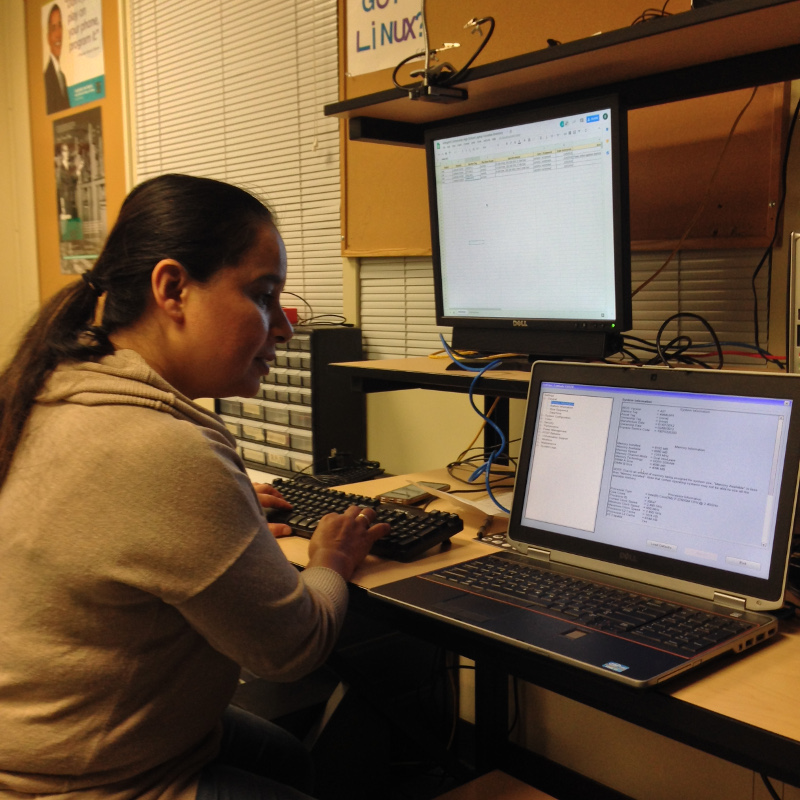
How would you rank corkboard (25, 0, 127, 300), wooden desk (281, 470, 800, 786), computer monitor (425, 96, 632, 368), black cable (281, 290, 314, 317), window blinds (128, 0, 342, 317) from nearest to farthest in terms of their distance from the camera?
wooden desk (281, 470, 800, 786) < computer monitor (425, 96, 632, 368) < window blinds (128, 0, 342, 317) < black cable (281, 290, 314, 317) < corkboard (25, 0, 127, 300)

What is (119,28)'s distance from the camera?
3336 mm

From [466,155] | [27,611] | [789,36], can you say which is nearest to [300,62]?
[466,155]

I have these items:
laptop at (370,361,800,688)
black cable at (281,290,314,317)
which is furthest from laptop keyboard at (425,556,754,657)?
black cable at (281,290,314,317)

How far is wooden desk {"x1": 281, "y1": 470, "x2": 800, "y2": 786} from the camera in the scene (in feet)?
2.39

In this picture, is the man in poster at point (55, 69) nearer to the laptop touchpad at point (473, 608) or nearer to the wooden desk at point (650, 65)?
the wooden desk at point (650, 65)

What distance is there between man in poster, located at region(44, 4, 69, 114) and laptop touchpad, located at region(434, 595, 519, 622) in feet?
11.3

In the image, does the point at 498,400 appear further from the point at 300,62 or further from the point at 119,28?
the point at 119,28

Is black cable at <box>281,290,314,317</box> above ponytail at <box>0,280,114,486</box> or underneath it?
above

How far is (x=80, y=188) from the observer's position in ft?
12.1

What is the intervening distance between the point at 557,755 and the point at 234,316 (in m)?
1.40

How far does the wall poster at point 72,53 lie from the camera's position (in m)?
3.49

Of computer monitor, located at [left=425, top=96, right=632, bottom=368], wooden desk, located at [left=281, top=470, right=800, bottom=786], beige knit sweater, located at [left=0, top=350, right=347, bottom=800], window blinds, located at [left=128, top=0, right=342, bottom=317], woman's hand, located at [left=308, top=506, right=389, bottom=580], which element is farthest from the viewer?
window blinds, located at [left=128, top=0, right=342, bottom=317]

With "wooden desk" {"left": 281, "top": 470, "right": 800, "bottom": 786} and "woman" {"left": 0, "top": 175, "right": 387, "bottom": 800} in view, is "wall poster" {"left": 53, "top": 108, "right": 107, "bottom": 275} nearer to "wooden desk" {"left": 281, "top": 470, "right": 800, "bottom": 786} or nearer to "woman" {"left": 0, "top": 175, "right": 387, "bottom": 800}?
"woman" {"left": 0, "top": 175, "right": 387, "bottom": 800}

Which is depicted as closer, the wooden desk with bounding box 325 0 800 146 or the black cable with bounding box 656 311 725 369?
the wooden desk with bounding box 325 0 800 146
